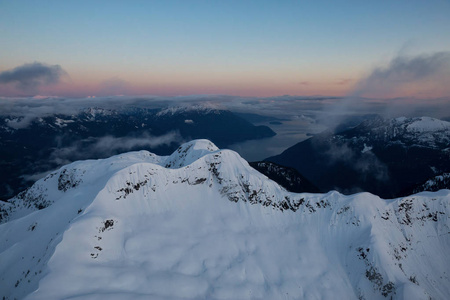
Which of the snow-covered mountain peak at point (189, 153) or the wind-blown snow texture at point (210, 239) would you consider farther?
the snow-covered mountain peak at point (189, 153)

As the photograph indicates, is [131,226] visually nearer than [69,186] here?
Yes

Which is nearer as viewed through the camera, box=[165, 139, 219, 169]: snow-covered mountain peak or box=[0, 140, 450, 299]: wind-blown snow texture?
box=[0, 140, 450, 299]: wind-blown snow texture

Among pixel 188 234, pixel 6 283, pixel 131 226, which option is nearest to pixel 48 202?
pixel 6 283

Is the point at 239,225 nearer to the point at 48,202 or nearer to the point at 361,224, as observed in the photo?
the point at 361,224

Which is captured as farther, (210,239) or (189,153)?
(189,153)

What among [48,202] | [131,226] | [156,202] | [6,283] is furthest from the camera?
[48,202]

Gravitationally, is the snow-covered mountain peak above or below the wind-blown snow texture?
above

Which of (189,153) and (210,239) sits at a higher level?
(189,153)

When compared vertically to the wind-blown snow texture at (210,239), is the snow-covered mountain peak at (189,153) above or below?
above
